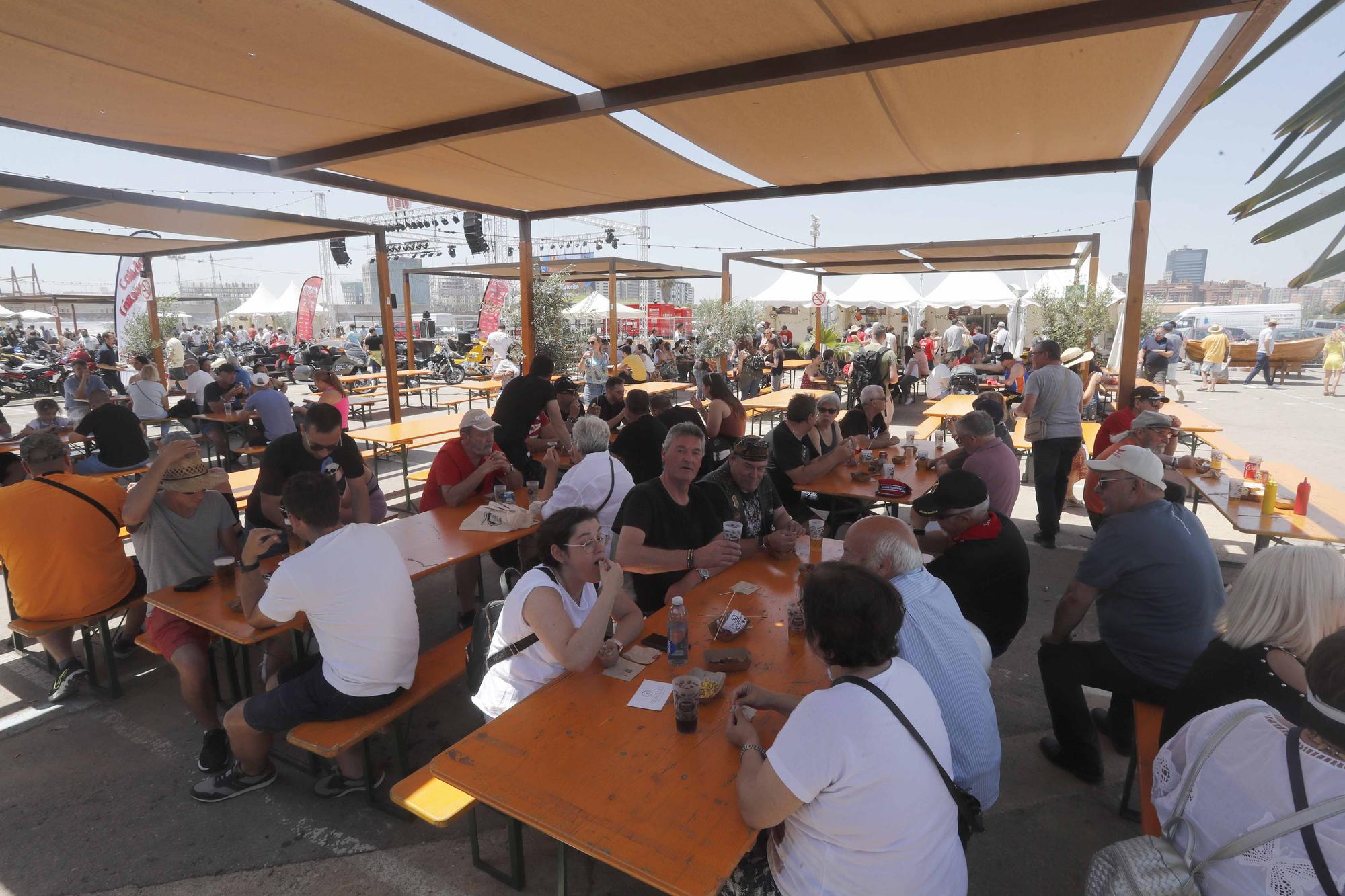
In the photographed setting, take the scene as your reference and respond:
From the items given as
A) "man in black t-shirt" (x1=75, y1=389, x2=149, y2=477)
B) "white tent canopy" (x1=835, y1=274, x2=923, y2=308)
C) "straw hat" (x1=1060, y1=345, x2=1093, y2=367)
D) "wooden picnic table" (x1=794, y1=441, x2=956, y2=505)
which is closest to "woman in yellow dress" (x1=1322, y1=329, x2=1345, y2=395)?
"white tent canopy" (x1=835, y1=274, x2=923, y2=308)

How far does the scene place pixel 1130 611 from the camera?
257cm

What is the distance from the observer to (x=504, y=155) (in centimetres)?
517

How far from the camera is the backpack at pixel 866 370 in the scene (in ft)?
35.6

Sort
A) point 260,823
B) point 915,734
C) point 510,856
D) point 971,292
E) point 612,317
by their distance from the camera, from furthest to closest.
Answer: point 971,292 → point 612,317 → point 260,823 → point 510,856 → point 915,734

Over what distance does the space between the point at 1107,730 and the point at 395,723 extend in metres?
3.16

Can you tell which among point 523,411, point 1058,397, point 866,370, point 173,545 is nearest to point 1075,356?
point 866,370

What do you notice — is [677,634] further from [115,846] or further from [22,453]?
[22,453]

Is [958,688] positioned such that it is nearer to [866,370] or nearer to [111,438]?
[111,438]

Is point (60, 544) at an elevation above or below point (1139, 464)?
below

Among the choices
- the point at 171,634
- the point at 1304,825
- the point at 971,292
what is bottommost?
the point at 171,634

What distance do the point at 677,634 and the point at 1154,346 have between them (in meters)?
14.7

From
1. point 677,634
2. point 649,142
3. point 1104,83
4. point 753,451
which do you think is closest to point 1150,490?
point 753,451

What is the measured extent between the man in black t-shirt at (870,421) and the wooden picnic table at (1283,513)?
7.26 feet

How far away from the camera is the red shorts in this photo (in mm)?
2943
